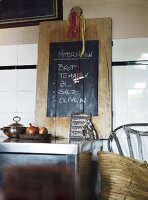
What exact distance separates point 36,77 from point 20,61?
290 millimetres

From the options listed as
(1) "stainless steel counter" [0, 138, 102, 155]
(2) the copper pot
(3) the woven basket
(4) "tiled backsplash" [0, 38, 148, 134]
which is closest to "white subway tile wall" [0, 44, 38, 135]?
(4) "tiled backsplash" [0, 38, 148, 134]

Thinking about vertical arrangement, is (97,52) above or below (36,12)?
below

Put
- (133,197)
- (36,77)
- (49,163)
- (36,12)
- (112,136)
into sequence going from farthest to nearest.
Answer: (36,77)
(36,12)
(112,136)
(133,197)
(49,163)

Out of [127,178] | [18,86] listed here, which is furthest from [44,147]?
[18,86]

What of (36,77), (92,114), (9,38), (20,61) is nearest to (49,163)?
(92,114)

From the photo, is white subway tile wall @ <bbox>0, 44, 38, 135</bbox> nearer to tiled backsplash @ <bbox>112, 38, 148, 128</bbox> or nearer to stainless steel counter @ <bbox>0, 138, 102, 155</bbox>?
tiled backsplash @ <bbox>112, 38, 148, 128</bbox>

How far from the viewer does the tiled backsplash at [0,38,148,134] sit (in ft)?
10.8

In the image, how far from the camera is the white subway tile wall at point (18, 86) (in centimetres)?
354

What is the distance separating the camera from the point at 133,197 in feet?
8.43

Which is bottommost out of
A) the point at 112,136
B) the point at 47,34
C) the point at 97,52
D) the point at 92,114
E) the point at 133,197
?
the point at 133,197

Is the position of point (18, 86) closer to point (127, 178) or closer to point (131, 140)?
point (131, 140)

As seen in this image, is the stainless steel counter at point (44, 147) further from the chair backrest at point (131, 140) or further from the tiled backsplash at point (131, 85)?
the tiled backsplash at point (131, 85)

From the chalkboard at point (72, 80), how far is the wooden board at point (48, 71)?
46mm

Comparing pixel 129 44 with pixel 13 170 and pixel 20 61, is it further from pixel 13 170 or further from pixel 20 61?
pixel 13 170
